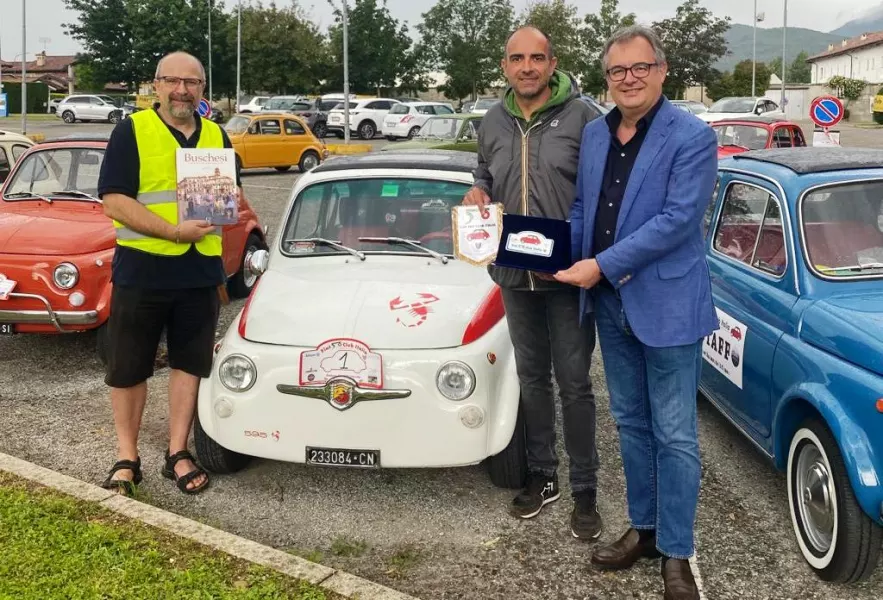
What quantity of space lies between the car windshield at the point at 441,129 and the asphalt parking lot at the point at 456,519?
13664mm

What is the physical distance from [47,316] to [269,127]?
17.0 metres

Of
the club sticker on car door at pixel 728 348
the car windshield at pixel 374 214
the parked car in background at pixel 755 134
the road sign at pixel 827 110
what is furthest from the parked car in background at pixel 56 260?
the road sign at pixel 827 110

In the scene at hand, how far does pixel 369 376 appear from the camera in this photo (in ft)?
13.1

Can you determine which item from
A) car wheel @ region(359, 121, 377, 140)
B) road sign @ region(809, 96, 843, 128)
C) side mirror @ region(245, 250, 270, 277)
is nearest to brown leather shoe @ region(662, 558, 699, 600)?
side mirror @ region(245, 250, 270, 277)

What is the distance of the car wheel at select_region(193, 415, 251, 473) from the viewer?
4.48m

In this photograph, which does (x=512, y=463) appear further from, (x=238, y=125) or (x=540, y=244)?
(x=238, y=125)

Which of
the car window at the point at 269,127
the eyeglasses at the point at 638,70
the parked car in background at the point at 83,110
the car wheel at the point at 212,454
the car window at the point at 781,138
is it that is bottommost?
the car wheel at the point at 212,454

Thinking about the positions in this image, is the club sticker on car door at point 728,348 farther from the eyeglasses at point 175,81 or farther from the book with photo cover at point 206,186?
the eyeglasses at point 175,81

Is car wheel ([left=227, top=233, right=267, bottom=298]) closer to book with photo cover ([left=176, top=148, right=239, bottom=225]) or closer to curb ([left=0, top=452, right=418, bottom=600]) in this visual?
curb ([left=0, top=452, right=418, bottom=600])

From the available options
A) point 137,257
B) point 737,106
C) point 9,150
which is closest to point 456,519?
point 137,257

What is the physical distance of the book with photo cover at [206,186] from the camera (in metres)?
4.17

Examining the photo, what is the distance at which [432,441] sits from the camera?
13.1 ft

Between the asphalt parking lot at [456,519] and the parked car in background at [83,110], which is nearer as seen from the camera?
the asphalt parking lot at [456,519]

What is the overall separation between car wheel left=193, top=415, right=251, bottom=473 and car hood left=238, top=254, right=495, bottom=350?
2.10 feet
